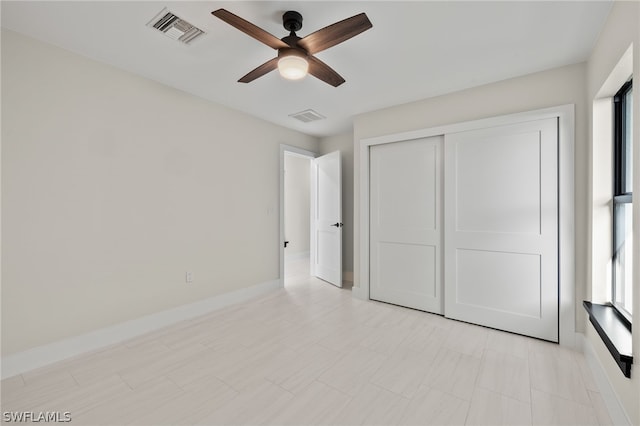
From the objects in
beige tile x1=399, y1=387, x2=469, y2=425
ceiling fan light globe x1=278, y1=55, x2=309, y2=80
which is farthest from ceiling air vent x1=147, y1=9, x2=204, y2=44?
beige tile x1=399, y1=387, x2=469, y2=425

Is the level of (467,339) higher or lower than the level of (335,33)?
lower

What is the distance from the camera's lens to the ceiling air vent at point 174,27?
1.83 meters

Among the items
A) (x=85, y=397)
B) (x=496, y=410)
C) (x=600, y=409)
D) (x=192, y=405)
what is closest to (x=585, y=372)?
(x=600, y=409)

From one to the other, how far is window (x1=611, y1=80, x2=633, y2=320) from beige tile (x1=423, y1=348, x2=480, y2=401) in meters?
1.08

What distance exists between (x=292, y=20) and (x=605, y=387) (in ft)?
10.1

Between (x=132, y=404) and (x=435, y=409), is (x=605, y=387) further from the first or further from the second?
(x=132, y=404)

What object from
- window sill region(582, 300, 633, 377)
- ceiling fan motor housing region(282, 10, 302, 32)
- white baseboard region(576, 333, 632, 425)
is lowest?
white baseboard region(576, 333, 632, 425)

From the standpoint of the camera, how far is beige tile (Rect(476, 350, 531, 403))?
181cm

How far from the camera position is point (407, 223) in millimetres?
3320

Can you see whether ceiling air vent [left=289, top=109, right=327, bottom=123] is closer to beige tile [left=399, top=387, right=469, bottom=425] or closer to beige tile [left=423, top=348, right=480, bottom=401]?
beige tile [left=423, top=348, right=480, bottom=401]

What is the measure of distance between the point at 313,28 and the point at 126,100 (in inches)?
74.7

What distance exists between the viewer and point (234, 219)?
3.57 metres

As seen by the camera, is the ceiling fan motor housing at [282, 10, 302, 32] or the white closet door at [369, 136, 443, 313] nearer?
the ceiling fan motor housing at [282, 10, 302, 32]

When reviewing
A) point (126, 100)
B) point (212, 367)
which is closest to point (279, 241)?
point (212, 367)
